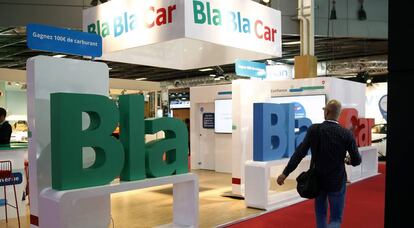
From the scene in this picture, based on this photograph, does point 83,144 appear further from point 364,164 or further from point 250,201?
point 364,164

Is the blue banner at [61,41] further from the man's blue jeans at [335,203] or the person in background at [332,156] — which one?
the man's blue jeans at [335,203]

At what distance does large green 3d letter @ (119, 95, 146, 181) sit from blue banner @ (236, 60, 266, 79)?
9.33ft

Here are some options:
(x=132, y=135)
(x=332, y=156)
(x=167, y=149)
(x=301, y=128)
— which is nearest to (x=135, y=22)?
(x=167, y=149)

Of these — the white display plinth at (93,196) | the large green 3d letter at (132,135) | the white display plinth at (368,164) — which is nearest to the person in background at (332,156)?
the white display plinth at (93,196)

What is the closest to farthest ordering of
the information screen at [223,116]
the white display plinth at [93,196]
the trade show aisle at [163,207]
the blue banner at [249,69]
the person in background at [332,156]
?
the white display plinth at [93,196], the person in background at [332,156], the trade show aisle at [163,207], the blue banner at [249,69], the information screen at [223,116]

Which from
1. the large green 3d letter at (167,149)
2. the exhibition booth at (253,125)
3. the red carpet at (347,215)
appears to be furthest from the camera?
the exhibition booth at (253,125)

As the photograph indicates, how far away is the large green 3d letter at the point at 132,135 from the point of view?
360cm

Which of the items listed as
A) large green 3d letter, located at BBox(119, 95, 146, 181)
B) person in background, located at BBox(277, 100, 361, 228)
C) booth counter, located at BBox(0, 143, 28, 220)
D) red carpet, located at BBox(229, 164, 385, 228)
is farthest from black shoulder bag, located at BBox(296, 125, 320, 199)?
booth counter, located at BBox(0, 143, 28, 220)

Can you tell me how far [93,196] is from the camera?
3.29 meters

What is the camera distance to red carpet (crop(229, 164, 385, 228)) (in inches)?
193

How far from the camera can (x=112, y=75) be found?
18.6 meters

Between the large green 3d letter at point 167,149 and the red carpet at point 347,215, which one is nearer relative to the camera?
the large green 3d letter at point 167,149

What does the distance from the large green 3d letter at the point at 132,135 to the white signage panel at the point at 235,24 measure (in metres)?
1.58

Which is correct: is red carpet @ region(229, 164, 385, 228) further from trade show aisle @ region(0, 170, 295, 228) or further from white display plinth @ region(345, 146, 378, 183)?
white display plinth @ region(345, 146, 378, 183)
